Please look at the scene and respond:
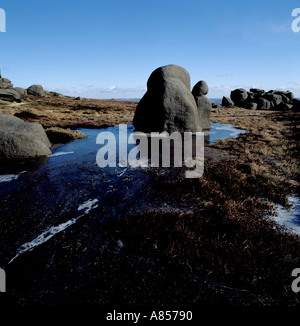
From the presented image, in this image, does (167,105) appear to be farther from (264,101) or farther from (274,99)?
(274,99)

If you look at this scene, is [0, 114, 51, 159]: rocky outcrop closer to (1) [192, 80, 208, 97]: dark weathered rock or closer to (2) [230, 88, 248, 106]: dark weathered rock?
(1) [192, 80, 208, 97]: dark weathered rock

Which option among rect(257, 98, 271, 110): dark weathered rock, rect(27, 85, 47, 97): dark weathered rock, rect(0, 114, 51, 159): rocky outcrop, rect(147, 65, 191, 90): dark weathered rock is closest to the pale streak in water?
rect(0, 114, 51, 159): rocky outcrop

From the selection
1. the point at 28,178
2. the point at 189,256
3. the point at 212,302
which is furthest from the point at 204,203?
the point at 28,178

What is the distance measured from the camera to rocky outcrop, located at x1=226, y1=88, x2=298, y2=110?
2265 inches

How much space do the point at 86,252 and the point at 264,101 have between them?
223ft

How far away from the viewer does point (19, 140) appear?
10617mm

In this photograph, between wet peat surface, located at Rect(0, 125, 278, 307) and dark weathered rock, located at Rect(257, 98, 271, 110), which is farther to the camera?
dark weathered rock, located at Rect(257, 98, 271, 110)

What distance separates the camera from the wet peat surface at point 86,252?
10.3 ft

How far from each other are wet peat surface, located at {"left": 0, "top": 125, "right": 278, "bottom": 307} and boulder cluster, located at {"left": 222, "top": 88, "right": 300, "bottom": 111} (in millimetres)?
61480

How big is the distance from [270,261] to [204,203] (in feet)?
7.71

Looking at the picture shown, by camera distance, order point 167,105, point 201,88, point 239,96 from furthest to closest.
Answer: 1. point 239,96
2. point 201,88
3. point 167,105

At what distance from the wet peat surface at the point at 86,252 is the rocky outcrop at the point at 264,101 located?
61.7 metres

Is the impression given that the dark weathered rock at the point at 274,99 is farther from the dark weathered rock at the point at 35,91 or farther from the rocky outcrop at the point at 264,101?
the dark weathered rock at the point at 35,91

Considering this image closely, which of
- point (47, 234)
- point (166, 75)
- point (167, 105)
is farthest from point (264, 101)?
point (47, 234)
